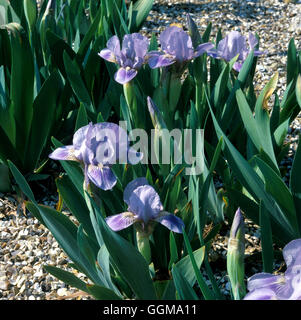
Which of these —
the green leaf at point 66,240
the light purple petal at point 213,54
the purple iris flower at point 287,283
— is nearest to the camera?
the purple iris flower at point 287,283

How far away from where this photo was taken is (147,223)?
1184 mm

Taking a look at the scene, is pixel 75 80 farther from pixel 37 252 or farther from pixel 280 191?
pixel 280 191

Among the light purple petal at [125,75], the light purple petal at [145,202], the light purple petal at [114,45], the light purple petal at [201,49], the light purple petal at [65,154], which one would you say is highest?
the light purple petal at [114,45]

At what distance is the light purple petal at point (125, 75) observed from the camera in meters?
1.56

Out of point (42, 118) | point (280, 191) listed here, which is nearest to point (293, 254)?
point (280, 191)

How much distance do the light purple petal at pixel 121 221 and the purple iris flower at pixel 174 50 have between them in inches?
24.5

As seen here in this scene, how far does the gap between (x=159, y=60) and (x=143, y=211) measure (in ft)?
2.14

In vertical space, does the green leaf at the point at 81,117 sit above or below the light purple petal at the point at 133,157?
above

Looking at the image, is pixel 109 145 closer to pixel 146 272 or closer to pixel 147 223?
pixel 147 223

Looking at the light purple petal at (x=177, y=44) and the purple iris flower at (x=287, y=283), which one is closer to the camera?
the purple iris flower at (x=287, y=283)

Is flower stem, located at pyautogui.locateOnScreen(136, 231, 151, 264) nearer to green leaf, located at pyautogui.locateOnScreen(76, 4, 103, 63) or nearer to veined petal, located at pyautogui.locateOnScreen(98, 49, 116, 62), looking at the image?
veined petal, located at pyautogui.locateOnScreen(98, 49, 116, 62)

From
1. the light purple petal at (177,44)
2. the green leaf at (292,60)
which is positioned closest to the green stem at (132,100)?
the light purple petal at (177,44)

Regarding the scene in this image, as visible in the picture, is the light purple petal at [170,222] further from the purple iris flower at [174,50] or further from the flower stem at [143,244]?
the purple iris flower at [174,50]

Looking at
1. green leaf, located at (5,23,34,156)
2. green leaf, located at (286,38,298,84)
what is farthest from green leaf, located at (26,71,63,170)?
green leaf, located at (286,38,298,84)
